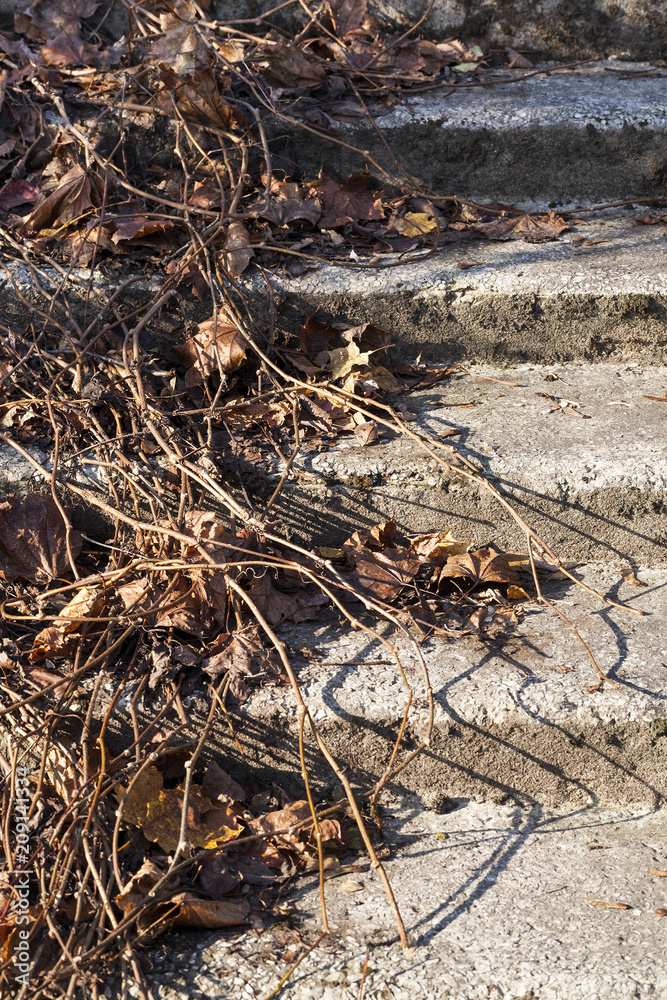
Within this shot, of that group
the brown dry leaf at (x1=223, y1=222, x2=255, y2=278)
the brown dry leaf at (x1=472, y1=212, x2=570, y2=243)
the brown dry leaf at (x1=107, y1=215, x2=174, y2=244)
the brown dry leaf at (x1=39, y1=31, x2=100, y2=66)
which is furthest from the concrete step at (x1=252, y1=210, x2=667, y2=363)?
the brown dry leaf at (x1=39, y1=31, x2=100, y2=66)

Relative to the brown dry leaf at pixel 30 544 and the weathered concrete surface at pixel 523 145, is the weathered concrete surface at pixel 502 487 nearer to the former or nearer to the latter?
the brown dry leaf at pixel 30 544

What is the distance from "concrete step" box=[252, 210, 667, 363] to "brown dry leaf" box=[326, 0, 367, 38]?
118 cm

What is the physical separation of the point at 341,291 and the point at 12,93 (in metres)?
1.35

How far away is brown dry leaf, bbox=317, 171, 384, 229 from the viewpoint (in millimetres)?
2469

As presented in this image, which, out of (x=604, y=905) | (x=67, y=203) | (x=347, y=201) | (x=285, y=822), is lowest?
(x=604, y=905)

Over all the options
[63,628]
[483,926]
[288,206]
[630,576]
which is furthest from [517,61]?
[483,926]

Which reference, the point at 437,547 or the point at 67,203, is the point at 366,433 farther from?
the point at 67,203

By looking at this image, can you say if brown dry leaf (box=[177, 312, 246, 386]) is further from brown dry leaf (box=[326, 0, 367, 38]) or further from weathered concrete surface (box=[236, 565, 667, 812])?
brown dry leaf (box=[326, 0, 367, 38])

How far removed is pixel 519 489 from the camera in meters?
1.87

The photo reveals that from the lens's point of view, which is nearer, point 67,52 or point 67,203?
point 67,203

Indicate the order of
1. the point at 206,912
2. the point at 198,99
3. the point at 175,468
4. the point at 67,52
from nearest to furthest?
the point at 206,912
the point at 175,468
the point at 198,99
the point at 67,52

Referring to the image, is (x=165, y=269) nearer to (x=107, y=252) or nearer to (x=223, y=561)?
(x=107, y=252)

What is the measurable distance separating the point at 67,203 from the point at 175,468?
1.01m

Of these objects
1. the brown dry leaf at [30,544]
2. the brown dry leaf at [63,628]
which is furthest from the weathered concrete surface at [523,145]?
the brown dry leaf at [63,628]
